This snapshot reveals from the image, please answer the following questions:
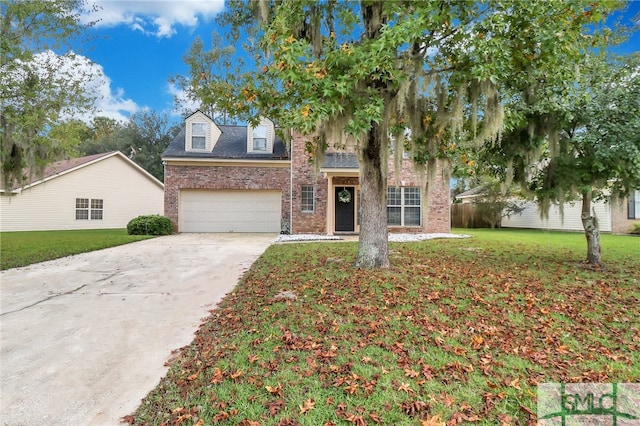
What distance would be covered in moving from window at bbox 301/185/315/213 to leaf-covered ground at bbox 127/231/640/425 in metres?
8.55

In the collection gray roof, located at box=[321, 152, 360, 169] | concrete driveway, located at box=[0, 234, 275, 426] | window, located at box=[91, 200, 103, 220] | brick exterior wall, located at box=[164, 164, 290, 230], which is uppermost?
gray roof, located at box=[321, 152, 360, 169]

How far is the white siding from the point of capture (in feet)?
51.0

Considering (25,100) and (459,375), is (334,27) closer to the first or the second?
(459,375)

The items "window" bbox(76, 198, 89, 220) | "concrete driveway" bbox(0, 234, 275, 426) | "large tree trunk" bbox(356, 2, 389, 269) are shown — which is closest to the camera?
"concrete driveway" bbox(0, 234, 275, 426)

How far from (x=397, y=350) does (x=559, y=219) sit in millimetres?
18790

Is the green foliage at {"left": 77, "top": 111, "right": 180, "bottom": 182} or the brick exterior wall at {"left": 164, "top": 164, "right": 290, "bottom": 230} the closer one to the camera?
the brick exterior wall at {"left": 164, "top": 164, "right": 290, "bottom": 230}

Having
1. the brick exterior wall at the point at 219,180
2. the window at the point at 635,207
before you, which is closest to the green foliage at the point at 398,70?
the brick exterior wall at the point at 219,180

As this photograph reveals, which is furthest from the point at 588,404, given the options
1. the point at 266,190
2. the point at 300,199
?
the point at 266,190

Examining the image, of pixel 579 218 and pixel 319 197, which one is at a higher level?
pixel 319 197

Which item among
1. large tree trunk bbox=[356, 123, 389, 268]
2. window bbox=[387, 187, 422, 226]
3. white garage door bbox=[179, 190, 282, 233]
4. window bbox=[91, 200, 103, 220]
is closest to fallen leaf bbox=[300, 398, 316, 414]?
large tree trunk bbox=[356, 123, 389, 268]

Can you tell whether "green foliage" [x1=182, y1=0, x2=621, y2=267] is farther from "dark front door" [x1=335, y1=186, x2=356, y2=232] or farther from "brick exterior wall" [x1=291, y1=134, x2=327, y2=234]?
"dark front door" [x1=335, y1=186, x2=356, y2=232]

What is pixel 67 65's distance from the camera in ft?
32.2

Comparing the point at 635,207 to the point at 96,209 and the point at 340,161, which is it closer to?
the point at 340,161

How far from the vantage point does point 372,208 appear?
5.85 meters
